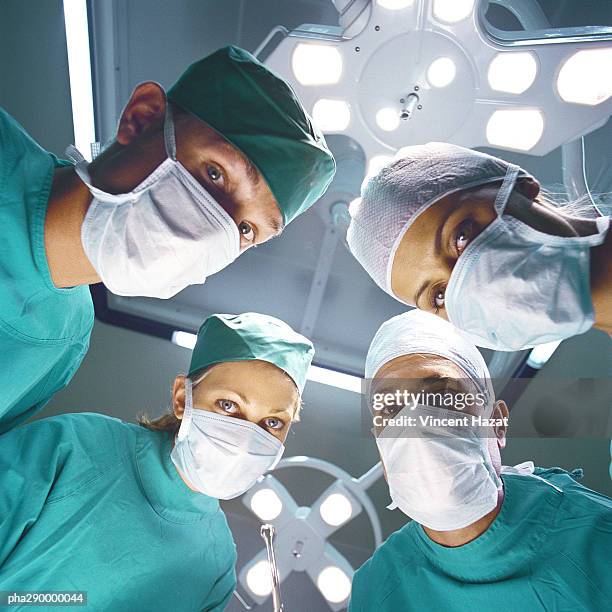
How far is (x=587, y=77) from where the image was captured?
157cm

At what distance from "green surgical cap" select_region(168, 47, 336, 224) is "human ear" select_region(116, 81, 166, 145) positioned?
5cm

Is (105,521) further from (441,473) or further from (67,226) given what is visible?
(441,473)

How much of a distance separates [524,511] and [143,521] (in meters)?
1.29

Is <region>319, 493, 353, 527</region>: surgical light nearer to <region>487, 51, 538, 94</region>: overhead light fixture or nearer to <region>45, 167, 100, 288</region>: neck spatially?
<region>45, 167, 100, 288</region>: neck

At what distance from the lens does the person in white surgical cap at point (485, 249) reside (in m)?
1.18

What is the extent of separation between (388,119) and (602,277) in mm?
916

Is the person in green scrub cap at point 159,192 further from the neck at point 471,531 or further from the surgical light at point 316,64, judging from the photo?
the neck at point 471,531

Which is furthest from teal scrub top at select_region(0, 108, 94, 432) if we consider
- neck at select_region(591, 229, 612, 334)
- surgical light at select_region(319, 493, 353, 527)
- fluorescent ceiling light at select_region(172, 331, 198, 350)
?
neck at select_region(591, 229, 612, 334)

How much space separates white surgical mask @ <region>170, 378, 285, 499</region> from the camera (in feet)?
5.92

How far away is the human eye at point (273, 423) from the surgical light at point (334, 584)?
0.86m

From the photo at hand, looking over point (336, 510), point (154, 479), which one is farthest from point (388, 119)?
point (336, 510)

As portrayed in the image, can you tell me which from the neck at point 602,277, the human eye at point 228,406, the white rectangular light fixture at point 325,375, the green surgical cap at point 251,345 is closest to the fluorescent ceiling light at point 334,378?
the white rectangular light fixture at point 325,375

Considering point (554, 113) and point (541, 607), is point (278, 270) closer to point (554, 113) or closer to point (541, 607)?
point (554, 113)

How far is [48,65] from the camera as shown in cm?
204
